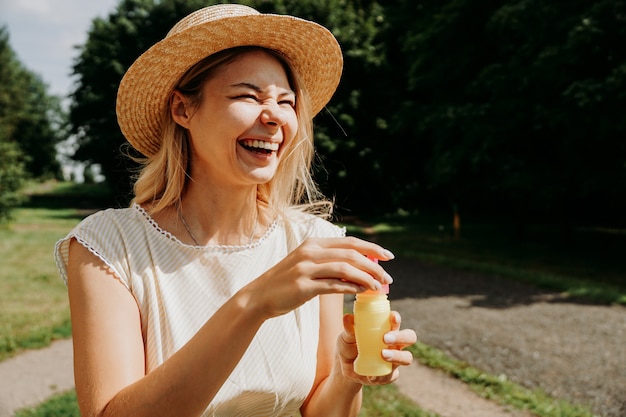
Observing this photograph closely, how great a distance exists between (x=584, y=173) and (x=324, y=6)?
12.3 m

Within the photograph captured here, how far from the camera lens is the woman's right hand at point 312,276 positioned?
1319 millimetres

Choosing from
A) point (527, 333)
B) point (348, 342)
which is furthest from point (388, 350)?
point (527, 333)

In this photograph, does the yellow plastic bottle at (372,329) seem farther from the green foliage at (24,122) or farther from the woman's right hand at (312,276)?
the green foliage at (24,122)

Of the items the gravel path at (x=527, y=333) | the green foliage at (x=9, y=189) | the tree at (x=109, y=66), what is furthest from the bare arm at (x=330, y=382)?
the tree at (x=109, y=66)

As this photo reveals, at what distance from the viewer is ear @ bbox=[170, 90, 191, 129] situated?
1.98 m

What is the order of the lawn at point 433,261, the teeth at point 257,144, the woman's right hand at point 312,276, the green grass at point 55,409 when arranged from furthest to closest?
the lawn at point 433,261 → the green grass at point 55,409 → the teeth at point 257,144 → the woman's right hand at point 312,276

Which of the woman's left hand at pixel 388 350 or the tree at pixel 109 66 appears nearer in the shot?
the woman's left hand at pixel 388 350

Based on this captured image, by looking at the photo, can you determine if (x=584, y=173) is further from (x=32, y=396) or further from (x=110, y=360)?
(x=110, y=360)

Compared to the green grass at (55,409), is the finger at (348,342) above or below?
above

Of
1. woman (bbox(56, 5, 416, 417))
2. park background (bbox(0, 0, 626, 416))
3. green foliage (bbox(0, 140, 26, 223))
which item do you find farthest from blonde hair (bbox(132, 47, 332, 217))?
green foliage (bbox(0, 140, 26, 223))

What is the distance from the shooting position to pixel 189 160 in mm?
2102

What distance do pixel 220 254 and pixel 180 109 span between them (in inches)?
21.3

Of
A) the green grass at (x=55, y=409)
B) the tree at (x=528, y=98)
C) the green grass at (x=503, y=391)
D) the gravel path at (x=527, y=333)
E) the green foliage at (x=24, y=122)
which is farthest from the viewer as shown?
the green foliage at (x=24, y=122)

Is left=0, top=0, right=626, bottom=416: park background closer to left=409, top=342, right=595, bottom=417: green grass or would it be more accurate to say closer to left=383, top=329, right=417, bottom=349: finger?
left=383, top=329, right=417, bottom=349: finger
